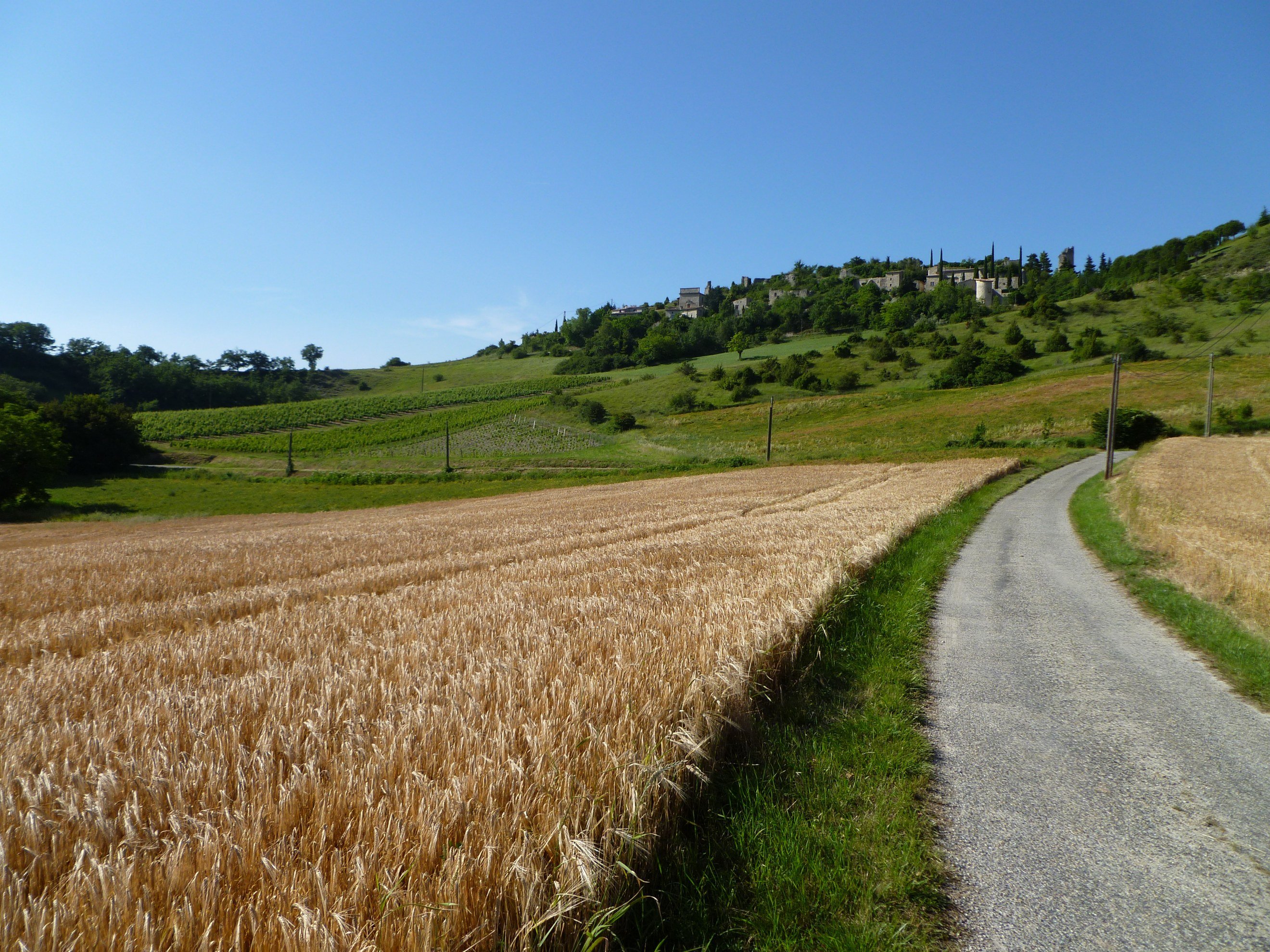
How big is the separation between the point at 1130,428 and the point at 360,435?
332 ft

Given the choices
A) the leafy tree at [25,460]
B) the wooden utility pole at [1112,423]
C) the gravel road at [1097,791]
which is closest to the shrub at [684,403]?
the wooden utility pole at [1112,423]

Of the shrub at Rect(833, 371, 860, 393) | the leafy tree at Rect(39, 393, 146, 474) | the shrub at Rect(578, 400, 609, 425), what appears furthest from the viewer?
the shrub at Rect(833, 371, 860, 393)

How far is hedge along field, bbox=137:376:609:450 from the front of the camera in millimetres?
102875

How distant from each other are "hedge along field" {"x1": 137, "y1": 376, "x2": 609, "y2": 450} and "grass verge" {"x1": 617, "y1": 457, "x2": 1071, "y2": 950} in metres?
117

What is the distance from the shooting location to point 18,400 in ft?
235

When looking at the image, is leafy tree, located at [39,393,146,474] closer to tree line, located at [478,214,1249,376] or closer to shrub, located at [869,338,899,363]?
tree line, located at [478,214,1249,376]

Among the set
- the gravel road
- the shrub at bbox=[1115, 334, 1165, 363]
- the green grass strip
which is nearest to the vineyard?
the green grass strip

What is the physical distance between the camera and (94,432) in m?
76.0

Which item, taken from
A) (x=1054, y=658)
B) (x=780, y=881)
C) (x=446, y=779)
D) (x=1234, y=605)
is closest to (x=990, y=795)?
(x=780, y=881)

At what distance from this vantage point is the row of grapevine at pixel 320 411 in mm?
102875

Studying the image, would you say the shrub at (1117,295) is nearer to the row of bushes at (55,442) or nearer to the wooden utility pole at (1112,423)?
the wooden utility pole at (1112,423)

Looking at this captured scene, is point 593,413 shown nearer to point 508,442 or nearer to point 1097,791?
point 508,442

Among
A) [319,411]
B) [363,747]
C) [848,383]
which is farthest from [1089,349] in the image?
[319,411]

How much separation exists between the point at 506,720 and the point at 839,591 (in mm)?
5437
